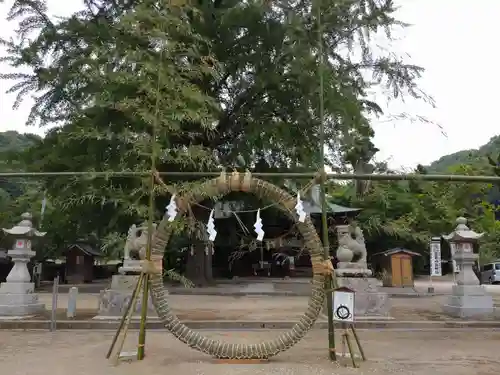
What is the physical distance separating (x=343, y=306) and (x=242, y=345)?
1.53 m

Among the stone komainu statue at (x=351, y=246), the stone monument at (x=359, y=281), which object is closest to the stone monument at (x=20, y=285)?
the stone monument at (x=359, y=281)

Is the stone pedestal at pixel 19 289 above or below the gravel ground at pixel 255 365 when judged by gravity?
above

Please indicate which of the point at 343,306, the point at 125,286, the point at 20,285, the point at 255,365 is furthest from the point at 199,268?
the point at 343,306

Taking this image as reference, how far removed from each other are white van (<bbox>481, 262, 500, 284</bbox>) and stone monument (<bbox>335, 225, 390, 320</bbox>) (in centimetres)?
2144

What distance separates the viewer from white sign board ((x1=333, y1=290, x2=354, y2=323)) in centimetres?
584

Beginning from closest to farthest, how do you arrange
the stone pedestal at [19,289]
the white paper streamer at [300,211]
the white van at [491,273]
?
the white paper streamer at [300,211]
the stone pedestal at [19,289]
the white van at [491,273]

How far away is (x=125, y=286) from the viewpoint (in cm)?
1013

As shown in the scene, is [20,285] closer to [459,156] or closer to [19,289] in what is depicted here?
[19,289]

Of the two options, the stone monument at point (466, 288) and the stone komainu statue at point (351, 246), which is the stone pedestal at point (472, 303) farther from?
the stone komainu statue at point (351, 246)

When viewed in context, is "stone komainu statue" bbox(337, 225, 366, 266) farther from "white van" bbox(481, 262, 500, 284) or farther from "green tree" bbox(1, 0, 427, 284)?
"white van" bbox(481, 262, 500, 284)

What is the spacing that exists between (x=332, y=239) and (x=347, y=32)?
10055mm

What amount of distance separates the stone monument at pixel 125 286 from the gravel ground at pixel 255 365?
1063 millimetres

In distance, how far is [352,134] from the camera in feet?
59.7

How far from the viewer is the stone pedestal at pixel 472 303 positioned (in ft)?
35.8
